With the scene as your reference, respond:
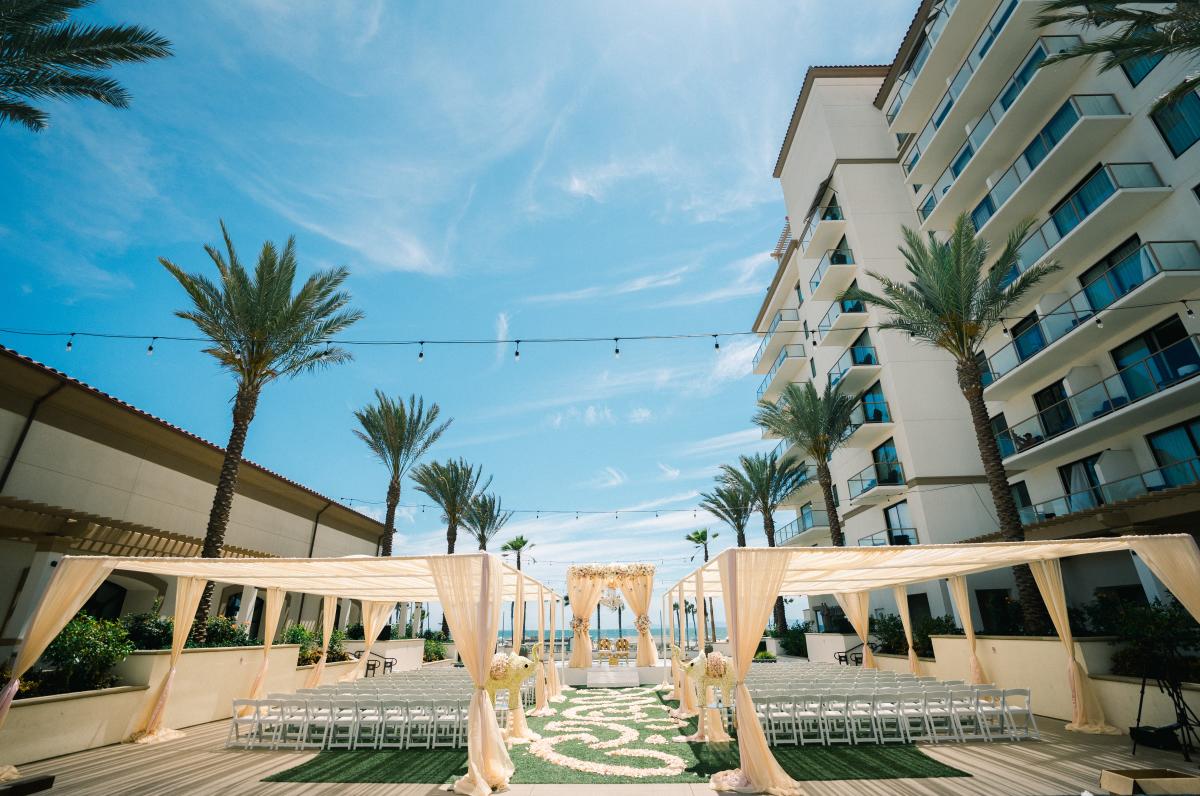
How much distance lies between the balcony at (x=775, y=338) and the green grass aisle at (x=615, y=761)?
83.1 ft

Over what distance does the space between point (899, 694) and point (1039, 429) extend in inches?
518

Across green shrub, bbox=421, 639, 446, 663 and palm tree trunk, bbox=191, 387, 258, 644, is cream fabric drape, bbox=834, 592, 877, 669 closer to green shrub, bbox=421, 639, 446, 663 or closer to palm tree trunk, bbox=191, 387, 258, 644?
palm tree trunk, bbox=191, 387, 258, 644

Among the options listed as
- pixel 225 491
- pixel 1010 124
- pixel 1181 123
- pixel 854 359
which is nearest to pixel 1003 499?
pixel 1181 123

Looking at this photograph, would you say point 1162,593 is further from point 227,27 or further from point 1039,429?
point 227,27

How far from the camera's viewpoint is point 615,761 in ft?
24.5

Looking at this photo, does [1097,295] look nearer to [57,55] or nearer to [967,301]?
[967,301]

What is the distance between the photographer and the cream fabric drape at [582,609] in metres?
18.6

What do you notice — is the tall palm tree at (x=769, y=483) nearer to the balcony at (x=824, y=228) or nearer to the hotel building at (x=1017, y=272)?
the hotel building at (x=1017, y=272)

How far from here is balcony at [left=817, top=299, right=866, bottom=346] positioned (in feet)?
77.7

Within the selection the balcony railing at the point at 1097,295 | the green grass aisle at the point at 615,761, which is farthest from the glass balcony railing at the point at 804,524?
the green grass aisle at the point at 615,761

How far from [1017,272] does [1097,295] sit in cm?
293

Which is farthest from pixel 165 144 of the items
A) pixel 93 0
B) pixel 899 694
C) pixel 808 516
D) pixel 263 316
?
pixel 808 516

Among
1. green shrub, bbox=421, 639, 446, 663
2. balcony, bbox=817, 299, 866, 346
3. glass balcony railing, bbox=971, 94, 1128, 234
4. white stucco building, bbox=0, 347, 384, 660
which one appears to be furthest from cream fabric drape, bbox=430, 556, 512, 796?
balcony, bbox=817, 299, 866, 346

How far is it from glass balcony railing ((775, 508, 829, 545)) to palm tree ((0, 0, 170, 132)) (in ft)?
87.4
